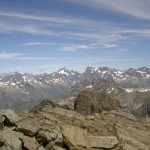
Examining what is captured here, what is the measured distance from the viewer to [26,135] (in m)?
27.8

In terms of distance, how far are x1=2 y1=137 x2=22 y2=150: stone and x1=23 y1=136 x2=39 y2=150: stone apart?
94 cm

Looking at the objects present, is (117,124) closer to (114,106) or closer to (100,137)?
(100,137)

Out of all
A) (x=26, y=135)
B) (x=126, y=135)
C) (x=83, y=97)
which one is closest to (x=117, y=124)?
(x=126, y=135)

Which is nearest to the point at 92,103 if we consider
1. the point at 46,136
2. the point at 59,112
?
the point at 59,112

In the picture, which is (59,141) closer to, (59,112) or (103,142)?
(103,142)

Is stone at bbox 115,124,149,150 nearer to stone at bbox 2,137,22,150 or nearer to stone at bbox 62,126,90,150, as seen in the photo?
stone at bbox 62,126,90,150

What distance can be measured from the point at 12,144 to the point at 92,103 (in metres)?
35.0

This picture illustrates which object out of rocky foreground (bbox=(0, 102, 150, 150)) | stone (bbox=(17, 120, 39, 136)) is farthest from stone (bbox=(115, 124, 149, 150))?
stone (bbox=(17, 120, 39, 136))

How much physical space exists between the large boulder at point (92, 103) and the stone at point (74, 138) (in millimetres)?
22435

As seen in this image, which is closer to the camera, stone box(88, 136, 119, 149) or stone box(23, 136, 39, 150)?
stone box(23, 136, 39, 150)

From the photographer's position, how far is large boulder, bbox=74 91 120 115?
185 ft

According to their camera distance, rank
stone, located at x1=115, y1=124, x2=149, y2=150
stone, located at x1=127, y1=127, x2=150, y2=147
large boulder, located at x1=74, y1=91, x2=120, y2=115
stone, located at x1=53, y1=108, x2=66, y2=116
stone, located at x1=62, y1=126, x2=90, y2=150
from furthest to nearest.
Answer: large boulder, located at x1=74, y1=91, x2=120, y2=115 → stone, located at x1=53, y1=108, x2=66, y2=116 → stone, located at x1=127, y1=127, x2=150, y2=147 → stone, located at x1=115, y1=124, x2=149, y2=150 → stone, located at x1=62, y1=126, x2=90, y2=150

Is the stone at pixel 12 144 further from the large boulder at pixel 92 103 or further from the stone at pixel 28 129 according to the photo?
the large boulder at pixel 92 103

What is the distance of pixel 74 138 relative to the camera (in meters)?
28.9
